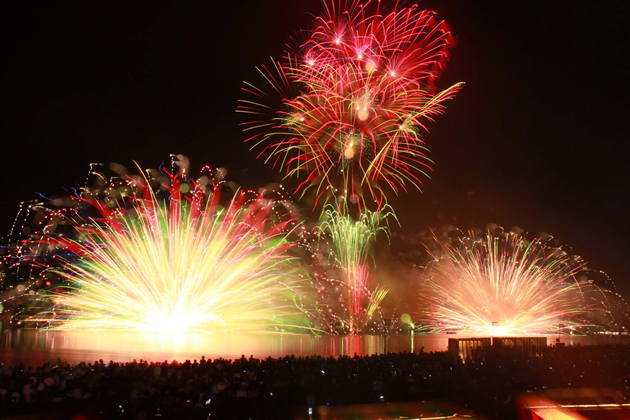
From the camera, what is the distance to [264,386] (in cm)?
1126

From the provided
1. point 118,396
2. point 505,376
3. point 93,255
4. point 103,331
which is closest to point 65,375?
point 118,396

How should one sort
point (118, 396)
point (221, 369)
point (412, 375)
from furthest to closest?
point (412, 375), point (221, 369), point (118, 396)

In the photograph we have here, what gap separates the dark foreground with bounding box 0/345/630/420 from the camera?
10.0 meters

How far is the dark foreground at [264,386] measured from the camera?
10047mm

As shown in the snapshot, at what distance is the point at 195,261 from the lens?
2720 centimetres

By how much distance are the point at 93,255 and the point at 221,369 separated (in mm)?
17739

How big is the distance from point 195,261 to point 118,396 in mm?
17156

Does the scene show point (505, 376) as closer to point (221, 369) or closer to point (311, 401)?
point (311, 401)

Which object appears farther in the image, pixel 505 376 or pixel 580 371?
pixel 580 371

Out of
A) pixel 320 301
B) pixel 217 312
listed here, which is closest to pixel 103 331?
pixel 217 312

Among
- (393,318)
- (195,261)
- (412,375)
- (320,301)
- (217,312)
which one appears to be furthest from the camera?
(393,318)

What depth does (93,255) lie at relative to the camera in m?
27.3

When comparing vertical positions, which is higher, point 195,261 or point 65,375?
point 195,261

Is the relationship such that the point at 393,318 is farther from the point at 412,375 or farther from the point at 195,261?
the point at 412,375
